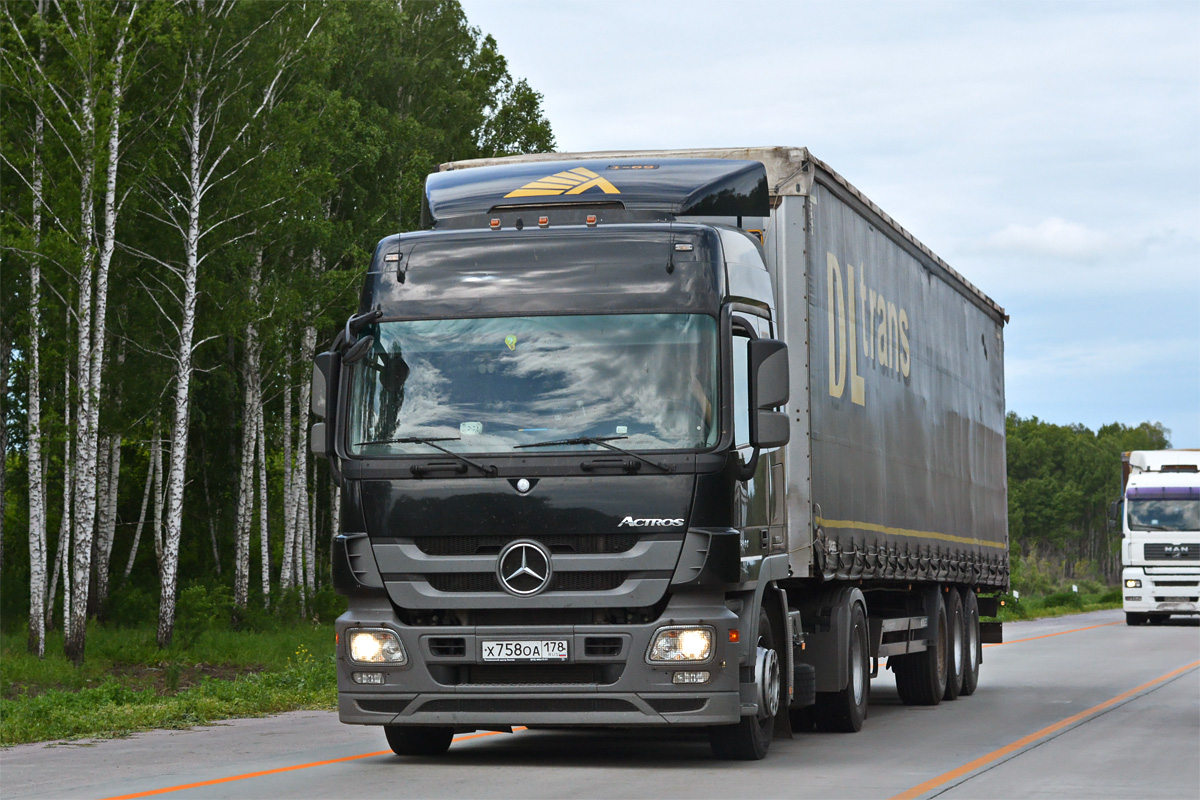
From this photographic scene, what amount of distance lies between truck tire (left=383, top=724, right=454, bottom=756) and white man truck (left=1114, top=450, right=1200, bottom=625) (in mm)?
31108

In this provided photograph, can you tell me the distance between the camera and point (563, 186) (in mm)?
12367

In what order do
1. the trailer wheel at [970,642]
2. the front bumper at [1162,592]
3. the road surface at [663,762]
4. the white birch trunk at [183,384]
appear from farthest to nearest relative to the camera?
the front bumper at [1162,592], the white birch trunk at [183,384], the trailer wheel at [970,642], the road surface at [663,762]

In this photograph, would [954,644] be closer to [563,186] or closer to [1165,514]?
[563,186]

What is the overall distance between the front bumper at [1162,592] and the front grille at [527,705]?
32.8 meters

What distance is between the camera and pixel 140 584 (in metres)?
43.8

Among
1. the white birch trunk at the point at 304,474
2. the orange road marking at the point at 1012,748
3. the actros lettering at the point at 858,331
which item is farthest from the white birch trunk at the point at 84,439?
the orange road marking at the point at 1012,748

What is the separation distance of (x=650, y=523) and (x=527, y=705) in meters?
1.43

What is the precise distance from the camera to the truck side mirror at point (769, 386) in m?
11.1

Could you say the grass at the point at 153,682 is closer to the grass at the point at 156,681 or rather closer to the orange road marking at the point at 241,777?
the grass at the point at 156,681

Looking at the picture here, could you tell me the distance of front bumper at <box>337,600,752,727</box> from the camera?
35.8 feet

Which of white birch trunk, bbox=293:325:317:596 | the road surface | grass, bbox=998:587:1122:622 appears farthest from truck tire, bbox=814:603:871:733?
grass, bbox=998:587:1122:622

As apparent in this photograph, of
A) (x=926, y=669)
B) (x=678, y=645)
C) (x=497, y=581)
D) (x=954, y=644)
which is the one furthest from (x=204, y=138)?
(x=678, y=645)

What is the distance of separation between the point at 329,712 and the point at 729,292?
808 centimetres

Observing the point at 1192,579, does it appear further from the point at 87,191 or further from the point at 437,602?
the point at 437,602
